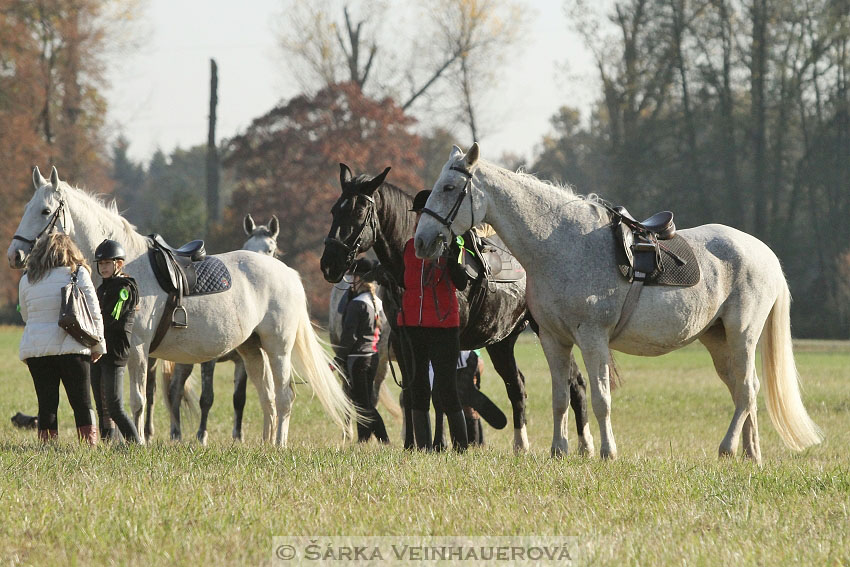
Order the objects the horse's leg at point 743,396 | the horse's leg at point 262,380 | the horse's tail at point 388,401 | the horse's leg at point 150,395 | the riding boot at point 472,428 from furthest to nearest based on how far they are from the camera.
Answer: the horse's tail at point 388,401 → the horse's leg at point 150,395 → the horse's leg at point 262,380 → the riding boot at point 472,428 → the horse's leg at point 743,396

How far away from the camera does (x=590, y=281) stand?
7.10 meters

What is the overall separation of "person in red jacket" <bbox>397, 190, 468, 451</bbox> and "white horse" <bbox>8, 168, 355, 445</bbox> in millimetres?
2215

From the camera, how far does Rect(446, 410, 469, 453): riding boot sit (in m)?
7.31

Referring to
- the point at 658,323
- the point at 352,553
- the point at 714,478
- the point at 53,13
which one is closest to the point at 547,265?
the point at 658,323

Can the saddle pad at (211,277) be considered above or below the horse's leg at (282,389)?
above

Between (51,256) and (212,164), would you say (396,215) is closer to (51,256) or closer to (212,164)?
(51,256)

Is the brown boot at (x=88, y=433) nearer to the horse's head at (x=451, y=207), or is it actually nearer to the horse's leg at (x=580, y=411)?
the horse's head at (x=451, y=207)

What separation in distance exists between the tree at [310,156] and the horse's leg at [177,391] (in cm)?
2464

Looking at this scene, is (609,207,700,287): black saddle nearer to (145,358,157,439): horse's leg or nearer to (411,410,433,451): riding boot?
(411,410,433,451): riding boot

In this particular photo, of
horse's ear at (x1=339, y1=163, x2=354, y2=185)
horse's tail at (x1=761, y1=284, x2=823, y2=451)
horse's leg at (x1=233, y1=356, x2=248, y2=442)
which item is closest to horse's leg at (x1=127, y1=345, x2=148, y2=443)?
horse's ear at (x1=339, y1=163, x2=354, y2=185)

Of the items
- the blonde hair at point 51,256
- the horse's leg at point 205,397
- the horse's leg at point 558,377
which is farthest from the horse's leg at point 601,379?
the horse's leg at point 205,397

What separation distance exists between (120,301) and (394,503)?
134 inches

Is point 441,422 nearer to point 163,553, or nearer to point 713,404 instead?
point 163,553

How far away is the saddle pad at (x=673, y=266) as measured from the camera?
7.21m
